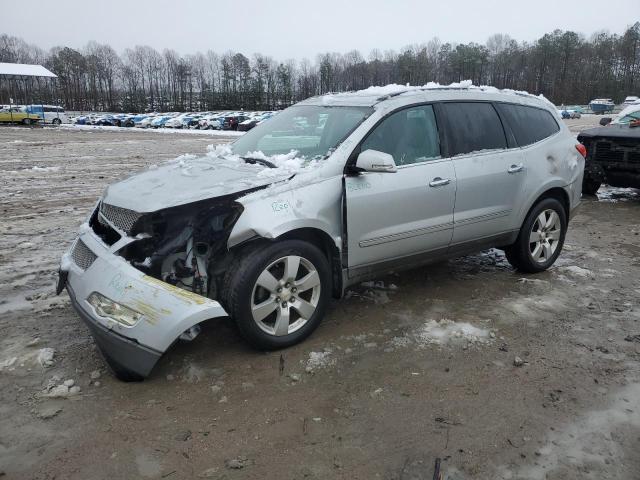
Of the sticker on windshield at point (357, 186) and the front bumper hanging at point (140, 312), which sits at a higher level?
the sticker on windshield at point (357, 186)

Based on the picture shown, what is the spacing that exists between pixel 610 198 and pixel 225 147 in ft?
27.4

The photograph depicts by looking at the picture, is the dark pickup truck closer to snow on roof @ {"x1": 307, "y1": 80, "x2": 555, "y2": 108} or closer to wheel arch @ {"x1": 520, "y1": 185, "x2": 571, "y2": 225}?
wheel arch @ {"x1": 520, "y1": 185, "x2": 571, "y2": 225}

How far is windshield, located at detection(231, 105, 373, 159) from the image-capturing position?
4.10 m

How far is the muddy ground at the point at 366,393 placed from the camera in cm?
261

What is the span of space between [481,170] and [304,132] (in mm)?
1599

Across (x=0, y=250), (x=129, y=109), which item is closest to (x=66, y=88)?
(x=129, y=109)

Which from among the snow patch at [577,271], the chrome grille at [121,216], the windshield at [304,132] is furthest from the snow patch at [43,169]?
the snow patch at [577,271]

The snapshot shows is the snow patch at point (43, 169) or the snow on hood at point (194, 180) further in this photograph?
the snow patch at point (43, 169)

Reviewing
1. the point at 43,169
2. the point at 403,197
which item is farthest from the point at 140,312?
the point at 43,169

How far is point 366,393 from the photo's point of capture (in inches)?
126

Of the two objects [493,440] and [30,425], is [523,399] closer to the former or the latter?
[493,440]

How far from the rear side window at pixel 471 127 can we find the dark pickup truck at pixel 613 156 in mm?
5535

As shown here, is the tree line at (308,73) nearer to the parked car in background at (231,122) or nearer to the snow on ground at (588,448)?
the parked car in background at (231,122)

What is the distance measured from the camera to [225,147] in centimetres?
479
